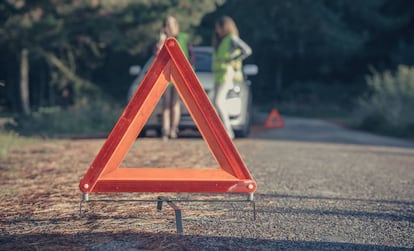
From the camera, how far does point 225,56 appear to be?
10211 millimetres

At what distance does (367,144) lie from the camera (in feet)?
40.5

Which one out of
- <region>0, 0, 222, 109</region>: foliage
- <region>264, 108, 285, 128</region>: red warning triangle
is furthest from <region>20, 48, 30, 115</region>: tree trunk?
<region>264, 108, 285, 128</region>: red warning triangle

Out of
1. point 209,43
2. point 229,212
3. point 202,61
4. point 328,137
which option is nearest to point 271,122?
point 328,137

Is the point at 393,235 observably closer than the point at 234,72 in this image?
Yes

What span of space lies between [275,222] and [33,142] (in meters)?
6.83

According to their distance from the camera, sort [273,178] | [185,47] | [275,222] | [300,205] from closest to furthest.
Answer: [275,222] → [300,205] → [273,178] → [185,47]

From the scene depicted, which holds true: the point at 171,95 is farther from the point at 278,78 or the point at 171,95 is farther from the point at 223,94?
the point at 278,78

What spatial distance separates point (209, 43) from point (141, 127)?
982 inches

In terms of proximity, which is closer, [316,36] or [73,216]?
[73,216]

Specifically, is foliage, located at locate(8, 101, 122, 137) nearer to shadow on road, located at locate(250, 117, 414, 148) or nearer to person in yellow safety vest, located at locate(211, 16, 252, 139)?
shadow on road, located at locate(250, 117, 414, 148)

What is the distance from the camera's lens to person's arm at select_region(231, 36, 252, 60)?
32.9ft

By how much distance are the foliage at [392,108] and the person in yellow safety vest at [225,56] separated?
780 cm

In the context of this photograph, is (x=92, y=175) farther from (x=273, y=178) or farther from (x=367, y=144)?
(x=367, y=144)

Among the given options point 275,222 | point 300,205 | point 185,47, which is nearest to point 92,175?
point 275,222
